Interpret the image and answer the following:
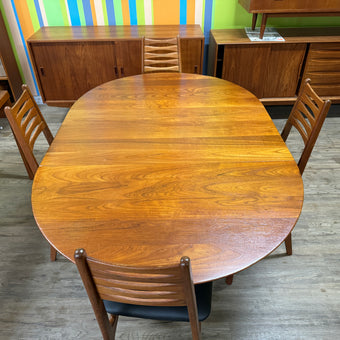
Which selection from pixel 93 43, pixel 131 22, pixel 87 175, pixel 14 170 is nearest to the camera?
pixel 87 175

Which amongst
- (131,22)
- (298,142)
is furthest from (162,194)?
(131,22)

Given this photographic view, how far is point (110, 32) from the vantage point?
2881mm

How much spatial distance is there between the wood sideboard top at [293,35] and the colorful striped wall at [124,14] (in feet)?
0.46

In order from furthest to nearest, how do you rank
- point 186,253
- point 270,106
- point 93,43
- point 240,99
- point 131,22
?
point 270,106 < point 131,22 < point 93,43 < point 240,99 < point 186,253

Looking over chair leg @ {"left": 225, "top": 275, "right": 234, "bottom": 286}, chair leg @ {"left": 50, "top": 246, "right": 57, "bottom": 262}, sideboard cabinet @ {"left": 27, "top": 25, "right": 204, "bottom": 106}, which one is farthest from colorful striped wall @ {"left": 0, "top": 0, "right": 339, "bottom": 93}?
chair leg @ {"left": 225, "top": 275, "right": 234, "bottom": 286}

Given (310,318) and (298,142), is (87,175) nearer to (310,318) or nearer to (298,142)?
(310,318)

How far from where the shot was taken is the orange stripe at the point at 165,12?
2.98m

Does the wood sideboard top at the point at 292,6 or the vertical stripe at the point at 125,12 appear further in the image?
the vertical stripe at the point at 125,12

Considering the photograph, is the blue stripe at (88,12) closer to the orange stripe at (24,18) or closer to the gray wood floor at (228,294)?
the orange stripe at (24,18)

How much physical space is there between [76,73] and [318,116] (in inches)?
88.3

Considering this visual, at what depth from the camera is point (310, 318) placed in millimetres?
1552

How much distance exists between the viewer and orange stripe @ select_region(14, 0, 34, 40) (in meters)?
2.92

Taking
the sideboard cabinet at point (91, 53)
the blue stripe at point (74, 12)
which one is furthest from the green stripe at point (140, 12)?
the blue stripe at point (74, 12)

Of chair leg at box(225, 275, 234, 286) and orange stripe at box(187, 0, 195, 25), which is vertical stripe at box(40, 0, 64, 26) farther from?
chair leg at box(225, 275, 234, 286)
